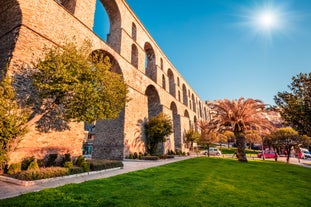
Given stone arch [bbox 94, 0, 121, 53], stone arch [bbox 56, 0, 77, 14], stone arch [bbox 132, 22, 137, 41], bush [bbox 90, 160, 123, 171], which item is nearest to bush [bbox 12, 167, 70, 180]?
bush [bbox 90, 160, 123, 171]

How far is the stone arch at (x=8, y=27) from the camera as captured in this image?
26.5 ft

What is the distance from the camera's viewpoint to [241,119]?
1662cm

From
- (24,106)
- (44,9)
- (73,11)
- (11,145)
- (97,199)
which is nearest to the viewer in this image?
(97,199)

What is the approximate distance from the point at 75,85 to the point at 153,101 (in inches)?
704

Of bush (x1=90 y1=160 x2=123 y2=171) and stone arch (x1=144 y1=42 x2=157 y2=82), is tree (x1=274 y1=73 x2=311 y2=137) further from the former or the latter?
stone arch (x1=144 y1=42 x2=157 y2=82)

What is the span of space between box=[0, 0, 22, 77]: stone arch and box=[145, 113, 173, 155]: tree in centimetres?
1403

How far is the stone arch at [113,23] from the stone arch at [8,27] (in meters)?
9.27

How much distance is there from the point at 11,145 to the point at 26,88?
3314 mm

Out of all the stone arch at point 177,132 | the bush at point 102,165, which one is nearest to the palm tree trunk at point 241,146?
the stone arch at point 177,132

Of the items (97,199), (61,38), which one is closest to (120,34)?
(61,38)

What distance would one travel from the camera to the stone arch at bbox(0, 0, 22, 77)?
26.5 feet

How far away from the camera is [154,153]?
19469mm

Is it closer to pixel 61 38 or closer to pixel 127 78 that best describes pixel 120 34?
pixel 127 78

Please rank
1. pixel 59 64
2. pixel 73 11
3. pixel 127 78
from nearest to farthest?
pixel 59 64 → pixel 73 11 → pixel 127 78
